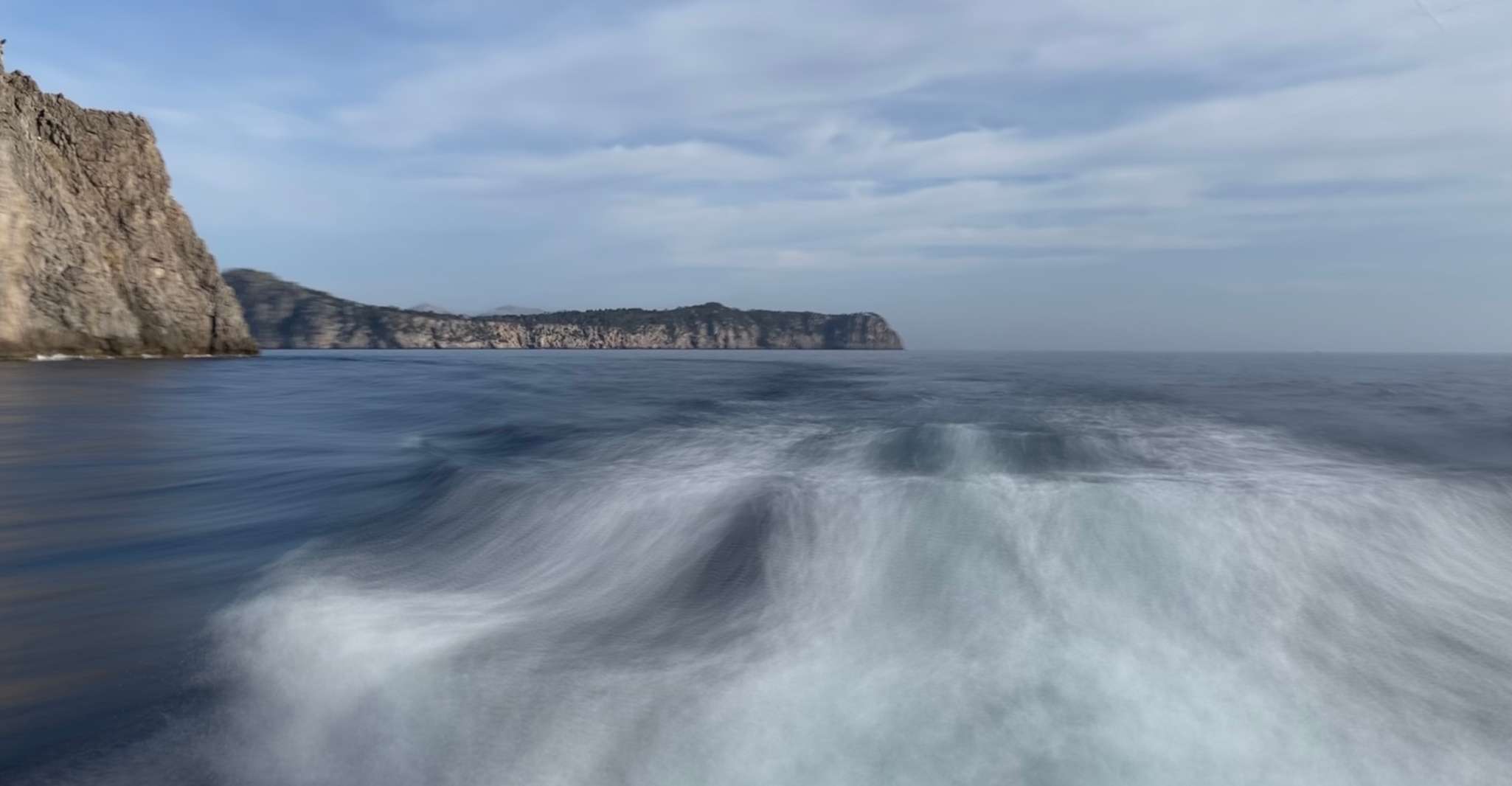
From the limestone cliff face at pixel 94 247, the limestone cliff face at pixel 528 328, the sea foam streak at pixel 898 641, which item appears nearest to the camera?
the sea foam streak at pixel 898 641

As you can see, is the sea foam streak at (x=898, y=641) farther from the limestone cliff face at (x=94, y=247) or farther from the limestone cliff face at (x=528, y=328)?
the limestone cliff face at (x=528, y=328)

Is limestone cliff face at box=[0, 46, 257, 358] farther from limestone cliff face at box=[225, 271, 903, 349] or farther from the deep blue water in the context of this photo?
limestone cliff face at box=[225, 271, 903, 349]

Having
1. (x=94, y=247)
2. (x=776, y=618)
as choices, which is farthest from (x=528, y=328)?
(x=776, y=618)

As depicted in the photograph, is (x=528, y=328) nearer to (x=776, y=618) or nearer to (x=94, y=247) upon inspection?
(x=94, y=247)

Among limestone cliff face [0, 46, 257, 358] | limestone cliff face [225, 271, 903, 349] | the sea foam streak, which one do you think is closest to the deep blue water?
the sea foam streak

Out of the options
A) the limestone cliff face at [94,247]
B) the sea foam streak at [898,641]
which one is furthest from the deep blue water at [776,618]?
the limestone cliff face at [94,247]
